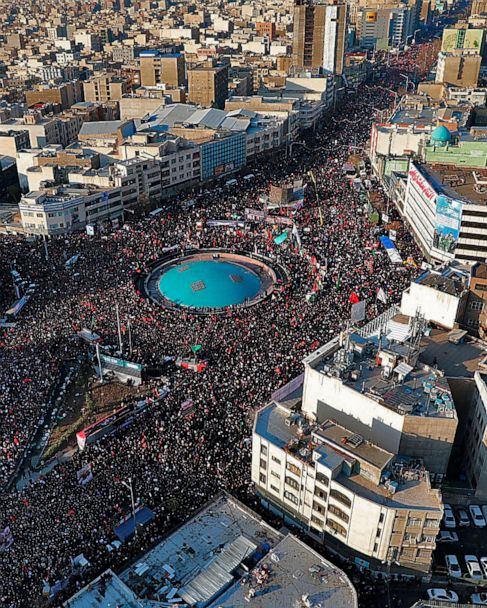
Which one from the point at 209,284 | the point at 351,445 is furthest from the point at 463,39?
the point at 351,445

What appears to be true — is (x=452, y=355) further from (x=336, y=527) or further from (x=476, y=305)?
(x=336, y=527)

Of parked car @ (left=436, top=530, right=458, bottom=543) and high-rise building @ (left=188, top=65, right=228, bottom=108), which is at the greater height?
high-rise building @ (left=188, top=65, right=228, bottom=108)

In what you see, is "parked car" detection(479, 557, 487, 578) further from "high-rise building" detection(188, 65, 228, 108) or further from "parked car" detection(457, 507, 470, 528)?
"high-rise building" detection(188, 65, 228, 108)

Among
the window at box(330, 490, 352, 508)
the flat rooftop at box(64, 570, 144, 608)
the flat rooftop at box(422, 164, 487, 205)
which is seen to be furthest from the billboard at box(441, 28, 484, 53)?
the flat rooftop at box(64, 570, 144, 608)

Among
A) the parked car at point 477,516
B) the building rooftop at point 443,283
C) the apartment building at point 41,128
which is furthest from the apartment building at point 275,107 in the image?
the parked car at point 477,516

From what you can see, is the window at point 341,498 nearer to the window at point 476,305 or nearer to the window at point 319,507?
the window at point 319,507

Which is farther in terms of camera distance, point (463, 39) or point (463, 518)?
point (463, 39)
